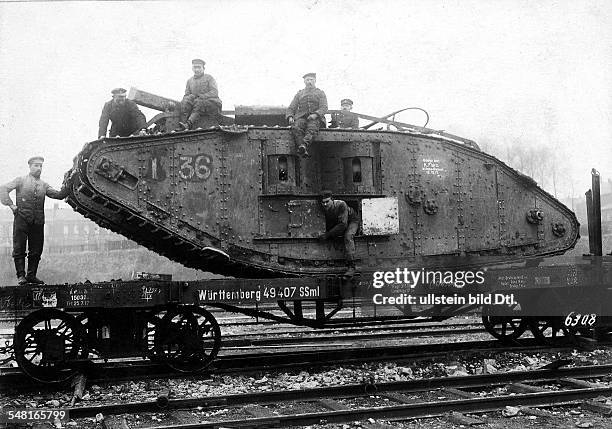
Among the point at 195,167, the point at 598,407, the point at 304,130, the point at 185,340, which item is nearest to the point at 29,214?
the point at 195,167

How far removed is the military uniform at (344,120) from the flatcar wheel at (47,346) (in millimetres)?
5134

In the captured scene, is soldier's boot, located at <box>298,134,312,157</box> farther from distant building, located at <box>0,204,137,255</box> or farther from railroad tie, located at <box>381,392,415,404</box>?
distant building, located at <box>0,204,137,255</box>

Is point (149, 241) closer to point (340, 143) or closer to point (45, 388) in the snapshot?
point (45, 388)

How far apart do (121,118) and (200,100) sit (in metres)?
1.23

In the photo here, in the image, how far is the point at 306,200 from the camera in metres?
9.92

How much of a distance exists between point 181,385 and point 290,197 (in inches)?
124

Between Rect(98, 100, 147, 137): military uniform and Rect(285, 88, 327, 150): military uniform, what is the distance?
2345 millimetres

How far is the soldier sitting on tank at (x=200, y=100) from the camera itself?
9.87 metres

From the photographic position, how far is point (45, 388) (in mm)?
8438

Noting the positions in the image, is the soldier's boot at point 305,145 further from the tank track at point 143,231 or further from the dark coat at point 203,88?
the tank track at point 143,231

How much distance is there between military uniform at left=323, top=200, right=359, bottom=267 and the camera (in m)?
9.75

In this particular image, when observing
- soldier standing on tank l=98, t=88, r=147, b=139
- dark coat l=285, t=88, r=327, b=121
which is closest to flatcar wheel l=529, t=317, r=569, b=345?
dark coat l=285, t=88, r=327, b=121

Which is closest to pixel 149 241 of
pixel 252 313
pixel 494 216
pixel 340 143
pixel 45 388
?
pixel 252 313

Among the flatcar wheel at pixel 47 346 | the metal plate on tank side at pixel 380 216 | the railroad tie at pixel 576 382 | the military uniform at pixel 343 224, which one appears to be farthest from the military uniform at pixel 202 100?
the railroad tie at pixel 576 382
